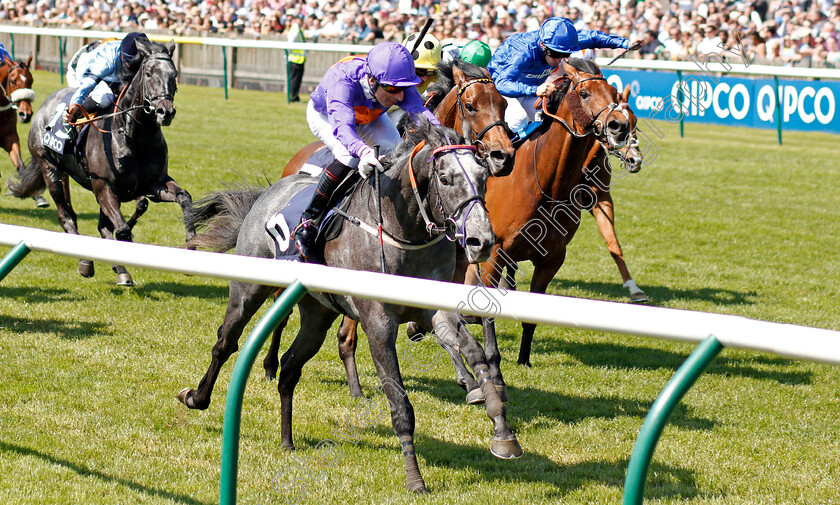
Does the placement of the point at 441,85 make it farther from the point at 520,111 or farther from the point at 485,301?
the point at 485,301

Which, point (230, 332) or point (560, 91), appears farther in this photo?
point (560, 91)

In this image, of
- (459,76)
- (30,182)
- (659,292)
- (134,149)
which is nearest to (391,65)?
(459,76)

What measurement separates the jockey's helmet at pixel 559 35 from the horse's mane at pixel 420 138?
2.29 m

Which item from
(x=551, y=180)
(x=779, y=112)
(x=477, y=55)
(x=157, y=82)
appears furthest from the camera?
(x=779, y=112)

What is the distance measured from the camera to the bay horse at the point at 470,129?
16.6 ft

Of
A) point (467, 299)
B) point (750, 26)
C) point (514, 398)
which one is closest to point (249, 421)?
point (514, 398)

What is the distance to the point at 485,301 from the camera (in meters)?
2.34

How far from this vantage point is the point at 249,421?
4758 millimetres

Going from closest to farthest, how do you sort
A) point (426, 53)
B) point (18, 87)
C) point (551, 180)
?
point (551, 180) → point (426, 53) → point (18, 87)

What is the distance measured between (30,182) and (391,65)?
5.48 meters

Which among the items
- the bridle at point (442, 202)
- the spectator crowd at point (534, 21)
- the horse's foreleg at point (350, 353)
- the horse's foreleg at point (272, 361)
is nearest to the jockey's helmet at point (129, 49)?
the horse's foreleg at point (272, 361)

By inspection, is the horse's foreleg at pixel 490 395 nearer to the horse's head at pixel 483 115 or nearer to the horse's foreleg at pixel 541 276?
the horse's head at pixel 483 115

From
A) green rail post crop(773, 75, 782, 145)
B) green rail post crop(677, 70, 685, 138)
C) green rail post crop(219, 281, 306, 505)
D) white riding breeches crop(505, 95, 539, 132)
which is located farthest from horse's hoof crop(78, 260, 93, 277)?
green rail post crop(773, 75, 782, 145)

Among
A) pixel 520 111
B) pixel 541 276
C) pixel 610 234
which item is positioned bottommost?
pixel 610 234
